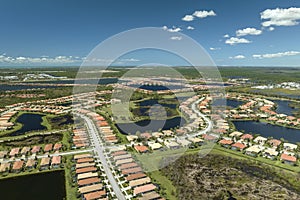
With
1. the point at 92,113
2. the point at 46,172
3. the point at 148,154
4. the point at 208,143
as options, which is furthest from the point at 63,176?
the point at 92,113

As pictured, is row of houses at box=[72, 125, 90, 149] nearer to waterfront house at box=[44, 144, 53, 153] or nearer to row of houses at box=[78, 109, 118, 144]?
row of houses at box=[78, 109, 118, 144]

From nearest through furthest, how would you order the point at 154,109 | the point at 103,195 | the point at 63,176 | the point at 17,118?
1. the point at 103,195
2. the point at 63,176
3. the point at 17,118
4. the point at 154,109

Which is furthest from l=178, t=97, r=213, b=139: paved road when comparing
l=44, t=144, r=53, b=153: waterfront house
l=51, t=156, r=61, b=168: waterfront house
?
l=44, t=144, r=53, b=153: waterfront house

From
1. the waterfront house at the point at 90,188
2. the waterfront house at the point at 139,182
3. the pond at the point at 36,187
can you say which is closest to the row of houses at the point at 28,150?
the pond at the point at 36,187

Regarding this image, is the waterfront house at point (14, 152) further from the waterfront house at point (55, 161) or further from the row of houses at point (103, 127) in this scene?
the row of houses at point (103, 127)

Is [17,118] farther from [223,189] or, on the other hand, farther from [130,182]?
[223,189]

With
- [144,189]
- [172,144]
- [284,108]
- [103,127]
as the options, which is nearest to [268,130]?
[172,144]

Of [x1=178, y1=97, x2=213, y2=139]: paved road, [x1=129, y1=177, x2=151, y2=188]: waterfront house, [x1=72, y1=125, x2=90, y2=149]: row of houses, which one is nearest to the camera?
[x1=129, y1=177, x2=151, y2=188]: waterfront house
